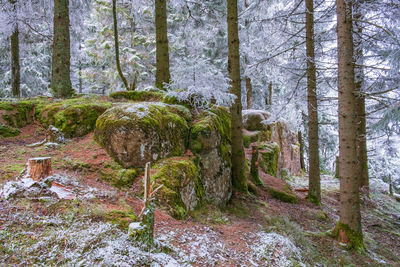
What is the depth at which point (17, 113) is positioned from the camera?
6.04m

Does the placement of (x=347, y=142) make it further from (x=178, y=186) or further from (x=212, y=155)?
(x=178, y=186)

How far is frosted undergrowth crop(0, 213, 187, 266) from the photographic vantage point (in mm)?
2059

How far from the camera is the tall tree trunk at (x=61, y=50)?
24.6 ft

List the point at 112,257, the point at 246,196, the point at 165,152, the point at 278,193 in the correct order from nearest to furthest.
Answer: the point at 112,257
the point at 165,152
the point at 246,196
the point at 278,193

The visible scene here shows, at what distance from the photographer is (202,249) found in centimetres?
307

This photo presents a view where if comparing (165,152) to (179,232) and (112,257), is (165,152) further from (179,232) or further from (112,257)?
(112,257)

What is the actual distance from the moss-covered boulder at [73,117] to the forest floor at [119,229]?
376 mm

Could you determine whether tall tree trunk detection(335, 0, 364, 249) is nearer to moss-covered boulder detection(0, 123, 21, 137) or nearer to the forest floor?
the forest floor

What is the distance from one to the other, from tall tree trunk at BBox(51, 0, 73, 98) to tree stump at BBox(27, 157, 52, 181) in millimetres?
5297

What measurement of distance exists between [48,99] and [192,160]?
17.1 feet

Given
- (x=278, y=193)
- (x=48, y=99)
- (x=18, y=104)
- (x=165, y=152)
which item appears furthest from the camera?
(x=278, y=193)

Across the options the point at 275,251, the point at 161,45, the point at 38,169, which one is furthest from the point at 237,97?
the point at 38,169

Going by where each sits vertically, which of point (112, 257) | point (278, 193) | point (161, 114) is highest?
point (161, 114)

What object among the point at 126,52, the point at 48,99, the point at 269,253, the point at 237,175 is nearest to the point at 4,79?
the point at 126,52
